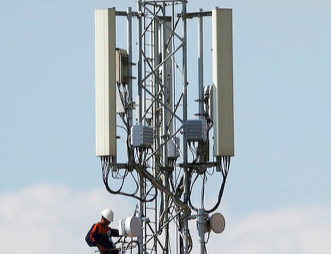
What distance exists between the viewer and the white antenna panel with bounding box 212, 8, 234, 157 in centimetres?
4953

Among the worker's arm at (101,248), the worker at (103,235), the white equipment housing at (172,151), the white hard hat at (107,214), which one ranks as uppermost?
the white equipment housing at (172,151)

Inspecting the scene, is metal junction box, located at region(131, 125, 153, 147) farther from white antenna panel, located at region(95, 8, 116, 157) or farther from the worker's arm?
the worker's arm

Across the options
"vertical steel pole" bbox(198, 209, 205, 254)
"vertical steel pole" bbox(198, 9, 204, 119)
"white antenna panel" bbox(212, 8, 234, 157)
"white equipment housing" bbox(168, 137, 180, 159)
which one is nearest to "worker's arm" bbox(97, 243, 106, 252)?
"vertical steel pole" bbox(198, 209, 205, 254)

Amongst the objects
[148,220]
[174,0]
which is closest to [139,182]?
[148,220]

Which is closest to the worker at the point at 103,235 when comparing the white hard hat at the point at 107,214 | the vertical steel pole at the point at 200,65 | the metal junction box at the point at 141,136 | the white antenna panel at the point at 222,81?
the white hard hat at the point at 107,214

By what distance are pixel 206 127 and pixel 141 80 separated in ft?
6.35

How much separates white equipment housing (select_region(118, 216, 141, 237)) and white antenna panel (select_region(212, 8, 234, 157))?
2515mm

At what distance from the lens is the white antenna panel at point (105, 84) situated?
1940 inches

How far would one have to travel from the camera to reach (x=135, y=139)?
49.6 m

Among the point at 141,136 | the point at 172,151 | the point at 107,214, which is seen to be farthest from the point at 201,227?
the point at 172,151

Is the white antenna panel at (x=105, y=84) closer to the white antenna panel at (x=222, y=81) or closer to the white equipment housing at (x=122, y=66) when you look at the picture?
the white equipment housing at (x=122, y=66)

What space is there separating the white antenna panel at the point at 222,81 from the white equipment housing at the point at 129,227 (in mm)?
2515

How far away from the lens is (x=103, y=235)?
4966cm

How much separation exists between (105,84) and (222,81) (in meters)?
2.79
